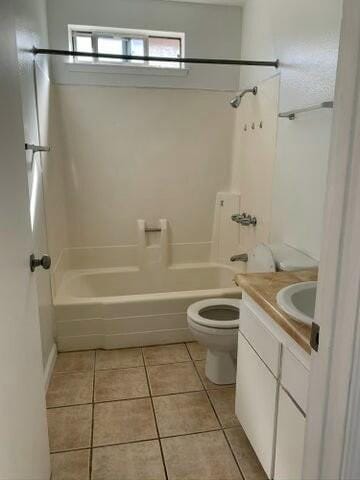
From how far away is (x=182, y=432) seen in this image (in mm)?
1867

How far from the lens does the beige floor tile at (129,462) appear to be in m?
1.61

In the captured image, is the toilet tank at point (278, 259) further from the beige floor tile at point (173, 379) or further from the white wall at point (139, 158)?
the white wall at point (139, 158)

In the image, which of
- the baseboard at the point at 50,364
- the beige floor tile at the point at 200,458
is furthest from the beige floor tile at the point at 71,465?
the baseboard at the point at 50,364

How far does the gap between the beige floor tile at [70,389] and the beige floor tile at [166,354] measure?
1.40 feet

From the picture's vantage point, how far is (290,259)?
2031mm

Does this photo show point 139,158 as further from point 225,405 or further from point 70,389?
point 225,405

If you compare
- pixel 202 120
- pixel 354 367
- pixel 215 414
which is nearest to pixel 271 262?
pixel 215 414

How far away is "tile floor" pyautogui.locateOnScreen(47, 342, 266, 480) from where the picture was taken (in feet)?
5.42

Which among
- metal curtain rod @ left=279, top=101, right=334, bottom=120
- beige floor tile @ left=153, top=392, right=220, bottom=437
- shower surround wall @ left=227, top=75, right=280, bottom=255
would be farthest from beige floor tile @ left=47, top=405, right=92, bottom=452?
metal curtain rod @ left=279, top=101, right=334, bottom=120

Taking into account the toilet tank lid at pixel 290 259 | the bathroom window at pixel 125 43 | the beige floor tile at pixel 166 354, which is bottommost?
the beige floor tile at pixel 166 354

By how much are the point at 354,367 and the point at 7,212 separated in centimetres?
97

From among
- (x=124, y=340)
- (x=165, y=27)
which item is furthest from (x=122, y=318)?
(x=165, y=27)

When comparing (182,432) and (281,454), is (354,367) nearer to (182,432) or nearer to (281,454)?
(281,454)

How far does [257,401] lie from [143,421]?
28.4 inches
